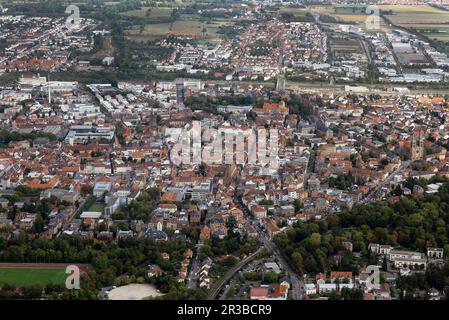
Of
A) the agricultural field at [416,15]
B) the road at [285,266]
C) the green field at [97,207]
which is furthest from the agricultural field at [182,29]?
the road at [285,266]

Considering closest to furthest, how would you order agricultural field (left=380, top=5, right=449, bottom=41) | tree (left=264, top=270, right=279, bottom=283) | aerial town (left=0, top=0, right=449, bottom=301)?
tree (left=264, top=270, right=279, bottom=283)
aerial town (left=0, top=0, right=449, bottom=301)
agricultural field (left=380, top=5, right=449, bottom=41)

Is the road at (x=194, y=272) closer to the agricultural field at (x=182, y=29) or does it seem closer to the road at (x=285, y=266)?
the road at (x=285, y=266)

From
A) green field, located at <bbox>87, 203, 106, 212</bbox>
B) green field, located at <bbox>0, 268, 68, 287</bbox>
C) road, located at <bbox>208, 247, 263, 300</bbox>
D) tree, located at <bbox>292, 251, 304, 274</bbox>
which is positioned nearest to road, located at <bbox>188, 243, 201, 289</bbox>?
road, located at <bbox>208, 247, 263, 300</bbox>

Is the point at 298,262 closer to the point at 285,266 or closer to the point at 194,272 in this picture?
the point at 285,266

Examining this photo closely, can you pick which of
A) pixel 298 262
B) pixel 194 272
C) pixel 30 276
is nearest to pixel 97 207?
pixel 30 276

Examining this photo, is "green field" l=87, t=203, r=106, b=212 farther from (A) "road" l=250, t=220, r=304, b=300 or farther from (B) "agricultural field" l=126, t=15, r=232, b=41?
(B) "agricultural field" l=126, t=15, r=232, b=41
